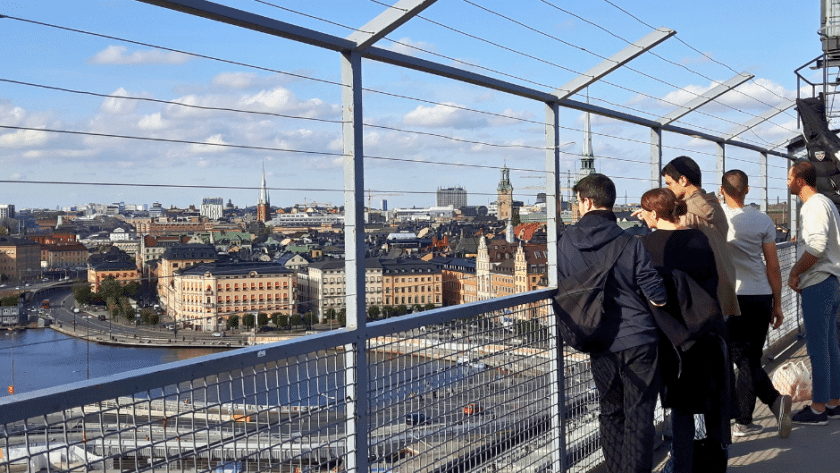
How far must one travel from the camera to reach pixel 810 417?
209 inches

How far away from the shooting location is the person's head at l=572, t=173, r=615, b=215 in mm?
3590

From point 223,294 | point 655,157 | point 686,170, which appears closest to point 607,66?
point 686,170

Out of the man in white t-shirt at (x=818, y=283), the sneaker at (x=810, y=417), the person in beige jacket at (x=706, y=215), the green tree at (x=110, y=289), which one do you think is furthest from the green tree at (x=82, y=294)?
the sneaker at (x=810, y=417)

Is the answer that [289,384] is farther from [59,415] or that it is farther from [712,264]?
[712,264]

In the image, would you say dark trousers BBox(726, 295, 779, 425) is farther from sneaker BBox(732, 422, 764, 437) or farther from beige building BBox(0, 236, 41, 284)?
beige building BBox(0, 236, 41, 284)

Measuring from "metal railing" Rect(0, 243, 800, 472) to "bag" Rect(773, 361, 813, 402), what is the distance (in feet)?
6.85

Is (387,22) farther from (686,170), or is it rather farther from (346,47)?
(686,170)

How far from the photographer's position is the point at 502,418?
12.4ft

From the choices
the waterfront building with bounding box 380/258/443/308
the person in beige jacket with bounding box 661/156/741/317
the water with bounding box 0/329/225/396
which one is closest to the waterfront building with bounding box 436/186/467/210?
the waterfront building with bounding box 380/258/443/308

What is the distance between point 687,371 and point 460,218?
3.30 m

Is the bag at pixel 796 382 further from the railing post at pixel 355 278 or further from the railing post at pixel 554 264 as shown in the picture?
the railing post at pixel 355 278

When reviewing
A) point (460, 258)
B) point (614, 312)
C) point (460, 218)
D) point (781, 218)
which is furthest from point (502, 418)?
point (781, 218)

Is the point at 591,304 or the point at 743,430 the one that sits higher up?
the point at 591,304

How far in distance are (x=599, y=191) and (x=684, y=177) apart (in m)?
0.90
